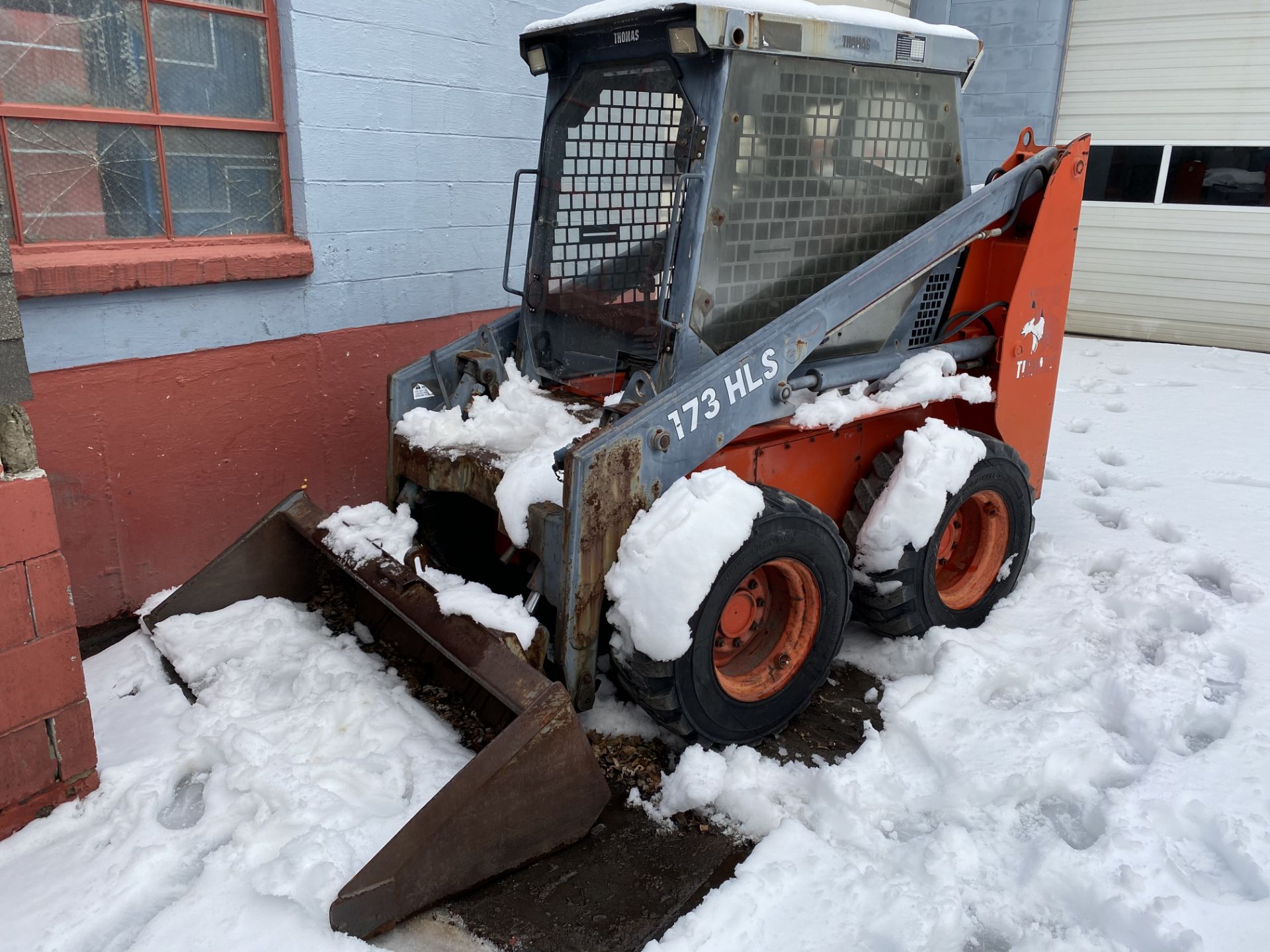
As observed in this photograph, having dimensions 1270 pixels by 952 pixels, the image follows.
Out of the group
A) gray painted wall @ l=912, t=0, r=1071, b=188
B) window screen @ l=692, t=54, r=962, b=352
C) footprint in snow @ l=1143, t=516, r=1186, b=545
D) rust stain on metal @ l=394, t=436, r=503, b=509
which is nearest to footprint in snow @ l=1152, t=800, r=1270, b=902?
window screen @ l=692, t=54, r=962, b=352

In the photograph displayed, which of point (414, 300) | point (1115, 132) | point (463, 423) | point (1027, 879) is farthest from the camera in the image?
point (1115, 132)

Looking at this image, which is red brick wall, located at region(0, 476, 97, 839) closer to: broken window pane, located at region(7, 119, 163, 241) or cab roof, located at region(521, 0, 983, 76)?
broken window pane, located at region(7, 119, 163, 241)

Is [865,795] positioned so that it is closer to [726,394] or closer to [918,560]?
[918,560]

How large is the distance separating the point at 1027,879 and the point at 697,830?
3.00 ft

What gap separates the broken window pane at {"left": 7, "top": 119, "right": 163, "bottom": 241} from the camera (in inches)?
150

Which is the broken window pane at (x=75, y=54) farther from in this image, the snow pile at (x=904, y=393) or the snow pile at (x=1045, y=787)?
the snow pile at (x=1045, y=787)

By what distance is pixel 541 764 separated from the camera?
8.56ft

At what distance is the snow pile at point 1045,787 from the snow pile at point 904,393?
94 cm

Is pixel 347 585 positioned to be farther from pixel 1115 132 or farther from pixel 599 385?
pixel 1115 132

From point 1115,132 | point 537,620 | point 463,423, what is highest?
point 1115,132

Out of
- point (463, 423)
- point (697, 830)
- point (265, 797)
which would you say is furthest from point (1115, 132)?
point (265, 797)

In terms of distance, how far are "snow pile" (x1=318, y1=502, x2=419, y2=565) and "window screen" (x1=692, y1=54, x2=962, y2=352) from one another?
1301mm

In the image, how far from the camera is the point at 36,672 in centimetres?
272

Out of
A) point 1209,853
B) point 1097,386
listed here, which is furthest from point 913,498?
point 1097,386
